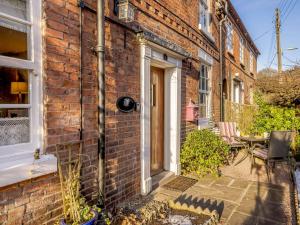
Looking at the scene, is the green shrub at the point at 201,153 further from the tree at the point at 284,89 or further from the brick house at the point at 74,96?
the tree at the point at 284,89

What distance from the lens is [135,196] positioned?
156 inches

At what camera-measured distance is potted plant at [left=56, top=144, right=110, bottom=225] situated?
250 centimetres

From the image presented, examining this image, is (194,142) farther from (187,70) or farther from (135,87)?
(135,87)

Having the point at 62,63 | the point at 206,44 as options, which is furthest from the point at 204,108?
the point at 62,63

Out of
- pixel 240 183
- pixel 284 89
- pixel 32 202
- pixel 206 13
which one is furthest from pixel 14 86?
pixel 284 89

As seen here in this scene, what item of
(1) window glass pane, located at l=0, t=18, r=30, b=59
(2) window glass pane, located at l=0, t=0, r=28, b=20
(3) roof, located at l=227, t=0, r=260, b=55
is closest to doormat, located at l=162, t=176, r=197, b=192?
(1) window glass pane, located at l=0, t=18, r=30, b=59

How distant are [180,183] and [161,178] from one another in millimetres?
403

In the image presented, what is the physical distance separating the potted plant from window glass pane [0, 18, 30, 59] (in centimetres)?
117

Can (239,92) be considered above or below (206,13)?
below

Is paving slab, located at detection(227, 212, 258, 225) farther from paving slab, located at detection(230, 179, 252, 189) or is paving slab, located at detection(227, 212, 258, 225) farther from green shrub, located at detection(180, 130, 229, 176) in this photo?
green shrub, located at detection(180, 130, 229, 176)

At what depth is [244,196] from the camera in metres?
4.14

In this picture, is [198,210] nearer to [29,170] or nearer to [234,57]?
[29,170]

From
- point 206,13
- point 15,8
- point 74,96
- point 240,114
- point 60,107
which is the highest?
point 206,13

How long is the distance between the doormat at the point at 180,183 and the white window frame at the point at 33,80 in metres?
2.79
